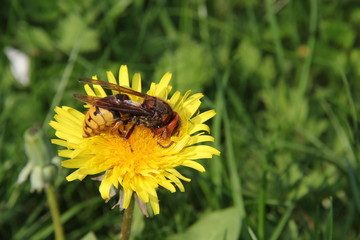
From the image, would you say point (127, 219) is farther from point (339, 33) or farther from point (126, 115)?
point (339, 33)

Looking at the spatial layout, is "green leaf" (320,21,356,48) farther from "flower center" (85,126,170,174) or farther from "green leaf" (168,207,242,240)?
"flower center" (85,126,170,174)

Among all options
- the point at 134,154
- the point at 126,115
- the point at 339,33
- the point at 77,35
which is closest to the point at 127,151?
the point at 134,154

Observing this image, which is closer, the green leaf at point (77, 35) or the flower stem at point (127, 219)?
the flower stem at point (127, 219)

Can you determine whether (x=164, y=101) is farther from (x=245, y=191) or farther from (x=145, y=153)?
(x=245, y=191)

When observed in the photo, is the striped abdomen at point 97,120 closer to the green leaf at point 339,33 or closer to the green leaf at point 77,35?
the green leaf at point 77,35

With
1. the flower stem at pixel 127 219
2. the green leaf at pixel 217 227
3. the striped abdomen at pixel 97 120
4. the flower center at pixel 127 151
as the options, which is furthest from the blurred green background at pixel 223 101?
the striped abdomen at pixel 97 120

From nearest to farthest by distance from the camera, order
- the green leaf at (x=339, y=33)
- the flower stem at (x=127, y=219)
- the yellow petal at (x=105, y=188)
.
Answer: the yellow petal at (x=105, y=188)
the flower stem at (x=127, y=219)
the green leaf at (x=339, y=33)

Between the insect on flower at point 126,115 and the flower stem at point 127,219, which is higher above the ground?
the insect on flower at point 126,115

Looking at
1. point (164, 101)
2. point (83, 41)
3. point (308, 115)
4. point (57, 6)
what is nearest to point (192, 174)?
point (164, 101)

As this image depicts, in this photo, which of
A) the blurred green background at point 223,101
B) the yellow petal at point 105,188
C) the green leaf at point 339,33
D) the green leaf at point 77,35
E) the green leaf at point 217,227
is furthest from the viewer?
the green leaf at point 339,33
